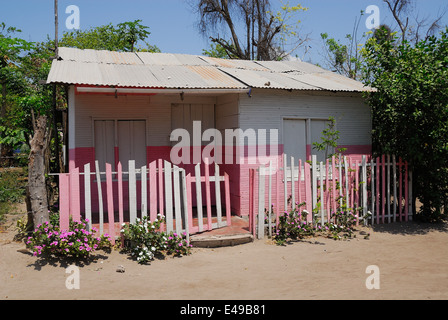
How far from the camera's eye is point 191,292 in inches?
185

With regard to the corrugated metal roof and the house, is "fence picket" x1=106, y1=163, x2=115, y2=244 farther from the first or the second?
the corrugated metal roof

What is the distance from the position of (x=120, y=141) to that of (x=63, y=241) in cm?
392

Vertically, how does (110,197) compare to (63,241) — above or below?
above

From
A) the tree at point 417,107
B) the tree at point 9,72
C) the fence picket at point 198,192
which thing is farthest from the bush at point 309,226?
the tree at point 9,72

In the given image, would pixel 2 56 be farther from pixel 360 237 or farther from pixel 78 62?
pixel 360 237

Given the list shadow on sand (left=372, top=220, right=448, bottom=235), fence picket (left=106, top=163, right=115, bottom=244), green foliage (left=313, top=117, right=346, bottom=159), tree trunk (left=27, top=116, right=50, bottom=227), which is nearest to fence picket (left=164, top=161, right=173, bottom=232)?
fence picket (left=106, top=163, right=115, bottom=244)

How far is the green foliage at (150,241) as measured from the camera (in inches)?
234

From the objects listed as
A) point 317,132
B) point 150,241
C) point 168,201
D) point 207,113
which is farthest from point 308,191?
point 207,113

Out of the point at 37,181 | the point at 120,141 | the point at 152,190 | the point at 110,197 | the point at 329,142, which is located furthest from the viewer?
the point at 120,141

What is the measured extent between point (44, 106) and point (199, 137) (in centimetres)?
586

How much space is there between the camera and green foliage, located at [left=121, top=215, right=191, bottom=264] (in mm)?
5945

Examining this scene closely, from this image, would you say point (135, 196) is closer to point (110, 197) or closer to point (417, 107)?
point (110, 197)

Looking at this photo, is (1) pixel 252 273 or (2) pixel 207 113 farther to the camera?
(2) pixel 207 113

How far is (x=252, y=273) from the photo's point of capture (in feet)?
17.7
